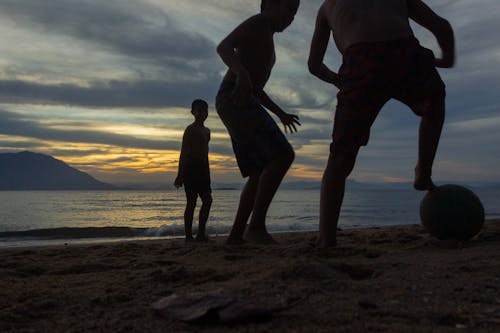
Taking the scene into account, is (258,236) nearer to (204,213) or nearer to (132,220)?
(204,213)

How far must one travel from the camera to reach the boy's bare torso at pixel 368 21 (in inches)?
128

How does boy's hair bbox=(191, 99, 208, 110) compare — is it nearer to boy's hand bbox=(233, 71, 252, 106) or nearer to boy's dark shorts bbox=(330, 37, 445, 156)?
boy's hand bbox=(233, 71, 252, 106)

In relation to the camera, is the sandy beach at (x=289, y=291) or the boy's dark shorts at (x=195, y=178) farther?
the boy's dark shorts at (x=195, y=178)

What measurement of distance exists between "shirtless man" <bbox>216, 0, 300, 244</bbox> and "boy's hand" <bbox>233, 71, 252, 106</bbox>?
0.34 feet

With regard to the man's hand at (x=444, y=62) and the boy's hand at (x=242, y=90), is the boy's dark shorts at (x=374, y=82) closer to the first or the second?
the man's hand at (x=444, y=62)

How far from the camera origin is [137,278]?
8.82ft

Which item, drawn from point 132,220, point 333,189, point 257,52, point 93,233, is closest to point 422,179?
point 333,189

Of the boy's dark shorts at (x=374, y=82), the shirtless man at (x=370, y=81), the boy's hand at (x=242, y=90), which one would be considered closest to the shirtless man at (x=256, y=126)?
the boy's hand at (x=242, y=90)

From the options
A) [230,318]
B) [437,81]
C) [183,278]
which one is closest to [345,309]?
[230,318]

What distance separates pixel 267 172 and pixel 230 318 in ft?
8.34

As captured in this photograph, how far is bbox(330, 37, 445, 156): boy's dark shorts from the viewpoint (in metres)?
3.21

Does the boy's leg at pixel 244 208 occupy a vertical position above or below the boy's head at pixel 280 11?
below

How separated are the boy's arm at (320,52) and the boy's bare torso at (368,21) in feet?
0.58

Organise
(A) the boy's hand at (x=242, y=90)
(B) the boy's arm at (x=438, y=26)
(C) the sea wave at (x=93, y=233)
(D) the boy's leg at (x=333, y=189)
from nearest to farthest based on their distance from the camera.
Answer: (D) the boy's leg at (x=333, y=189) → (B) the boy's arm at (x=438, y=26) → (A) the boy's hand at (x=242, y=90) → (C) the sea wave at (x=93, y=233)
